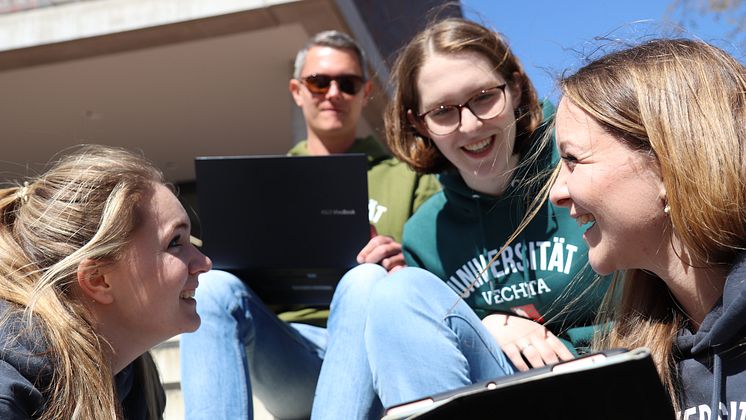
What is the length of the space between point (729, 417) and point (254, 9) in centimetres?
442

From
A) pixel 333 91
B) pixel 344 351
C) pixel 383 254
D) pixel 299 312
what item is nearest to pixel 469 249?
pixel 383 254

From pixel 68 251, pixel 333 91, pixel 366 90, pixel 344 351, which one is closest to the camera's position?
pixel 68 251

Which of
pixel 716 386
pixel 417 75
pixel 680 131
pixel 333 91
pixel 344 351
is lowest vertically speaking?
pixel 716 386

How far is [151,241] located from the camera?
1905mm

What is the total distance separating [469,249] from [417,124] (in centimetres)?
44

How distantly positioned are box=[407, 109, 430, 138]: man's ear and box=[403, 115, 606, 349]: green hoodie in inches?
6.2

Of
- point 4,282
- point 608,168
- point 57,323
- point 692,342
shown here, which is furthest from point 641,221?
point 4,282

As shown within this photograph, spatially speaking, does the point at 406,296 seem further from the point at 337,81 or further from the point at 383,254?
the point at 337,81

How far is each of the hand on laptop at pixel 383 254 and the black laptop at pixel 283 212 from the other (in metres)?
0.03

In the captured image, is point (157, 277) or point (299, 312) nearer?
point (157, 277)

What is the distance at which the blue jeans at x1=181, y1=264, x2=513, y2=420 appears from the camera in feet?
5.94

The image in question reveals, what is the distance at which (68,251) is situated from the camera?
1.80 metres

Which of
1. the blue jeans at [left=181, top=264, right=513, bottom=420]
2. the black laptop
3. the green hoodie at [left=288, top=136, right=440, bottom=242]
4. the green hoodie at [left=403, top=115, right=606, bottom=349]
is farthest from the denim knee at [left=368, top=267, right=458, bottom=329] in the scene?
the green hoodie at [left=288, top=136, right=440, bottom=242]

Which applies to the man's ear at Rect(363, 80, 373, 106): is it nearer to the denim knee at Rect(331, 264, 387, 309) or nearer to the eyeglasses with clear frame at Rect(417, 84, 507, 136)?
the eyeglasses with clear frame at Rect(417, 84, 507, 136)
